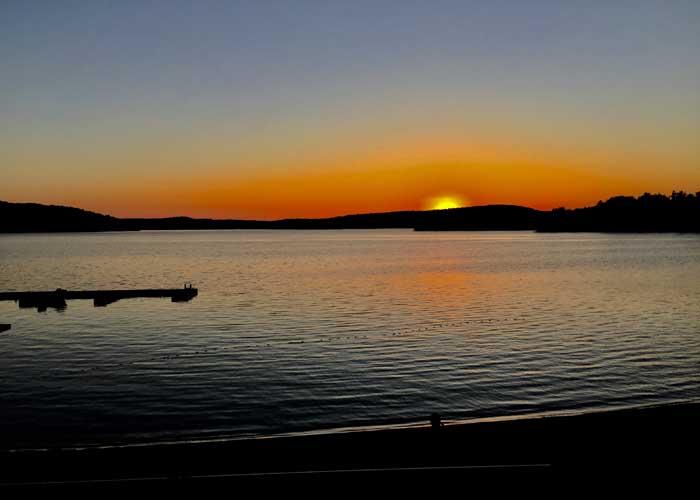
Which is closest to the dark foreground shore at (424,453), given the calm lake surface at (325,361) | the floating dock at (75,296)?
the calm lake surface at (325,361)

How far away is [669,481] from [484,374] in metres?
20.3

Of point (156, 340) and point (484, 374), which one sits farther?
point (156, 340)

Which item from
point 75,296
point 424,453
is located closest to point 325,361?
point 424,453

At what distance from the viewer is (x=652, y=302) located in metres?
63.6

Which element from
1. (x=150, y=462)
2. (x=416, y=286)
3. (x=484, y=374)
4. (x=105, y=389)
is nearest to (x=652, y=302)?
(x=416, y=286)

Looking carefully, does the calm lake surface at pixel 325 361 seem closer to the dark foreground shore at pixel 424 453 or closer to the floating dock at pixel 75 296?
the floating dock at pixel 75 296

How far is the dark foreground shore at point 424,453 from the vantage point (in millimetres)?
12258

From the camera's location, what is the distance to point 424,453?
13.6 metres

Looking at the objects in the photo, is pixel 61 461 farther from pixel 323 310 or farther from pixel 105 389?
pixel 323 310

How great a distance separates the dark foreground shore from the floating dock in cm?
5177

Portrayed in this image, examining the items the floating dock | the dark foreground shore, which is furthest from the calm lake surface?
the dark foreground shore

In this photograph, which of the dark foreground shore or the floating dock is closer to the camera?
the dark foreground shore

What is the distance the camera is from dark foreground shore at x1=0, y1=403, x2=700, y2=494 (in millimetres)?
12258

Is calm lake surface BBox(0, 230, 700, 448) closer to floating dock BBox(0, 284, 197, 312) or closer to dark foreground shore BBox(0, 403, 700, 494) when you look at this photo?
floating dock BBox(0, 284, 197, 312)
